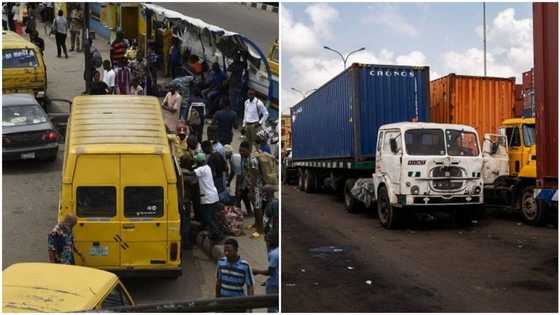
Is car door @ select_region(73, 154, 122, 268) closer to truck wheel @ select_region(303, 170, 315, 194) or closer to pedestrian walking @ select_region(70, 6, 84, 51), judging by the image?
truck wheel @ select_region(303, 170, 315, 194)

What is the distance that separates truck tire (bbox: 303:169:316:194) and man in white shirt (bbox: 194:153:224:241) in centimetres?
1137

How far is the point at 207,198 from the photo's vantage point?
32.5 feet

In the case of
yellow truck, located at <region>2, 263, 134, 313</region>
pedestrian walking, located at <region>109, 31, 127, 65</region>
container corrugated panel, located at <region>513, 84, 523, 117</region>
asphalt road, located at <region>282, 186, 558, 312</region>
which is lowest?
asphalt road, located at <region>282, 186, 558, 312</region>

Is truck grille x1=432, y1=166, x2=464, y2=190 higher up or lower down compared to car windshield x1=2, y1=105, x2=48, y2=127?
lower down

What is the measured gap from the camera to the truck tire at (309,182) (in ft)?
70.5

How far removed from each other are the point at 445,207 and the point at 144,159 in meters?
6.14

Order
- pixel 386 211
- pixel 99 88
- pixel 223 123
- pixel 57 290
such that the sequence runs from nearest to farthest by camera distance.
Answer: pixel 57 290, pixel 386 211, pixel 223 123, pixel 99 88

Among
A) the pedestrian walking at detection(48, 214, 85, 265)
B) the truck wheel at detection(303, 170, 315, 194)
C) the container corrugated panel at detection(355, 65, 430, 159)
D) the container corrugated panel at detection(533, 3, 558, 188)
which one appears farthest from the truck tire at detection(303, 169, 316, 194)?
the pedestrian walking at detection(48, 214, 85, 265)

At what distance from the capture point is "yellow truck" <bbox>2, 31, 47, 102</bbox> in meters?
16.0

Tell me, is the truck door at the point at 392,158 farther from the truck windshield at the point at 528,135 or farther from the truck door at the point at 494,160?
the truck windshield at the point at 528,135

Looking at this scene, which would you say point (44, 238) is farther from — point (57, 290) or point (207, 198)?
point (57, 290)

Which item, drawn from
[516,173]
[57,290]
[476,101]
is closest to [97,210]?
[57,290]

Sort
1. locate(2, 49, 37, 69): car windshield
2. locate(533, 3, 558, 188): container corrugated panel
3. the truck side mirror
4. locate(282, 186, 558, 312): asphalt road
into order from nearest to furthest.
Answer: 1. locate(282, 186, 558, 312): asphalt road
2. locate(533, 3, 558, 188): container corrugated panel
3. the truck side mirror
4. locate(2, 49, 37, 69): car windshield

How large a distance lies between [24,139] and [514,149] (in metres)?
9.66
